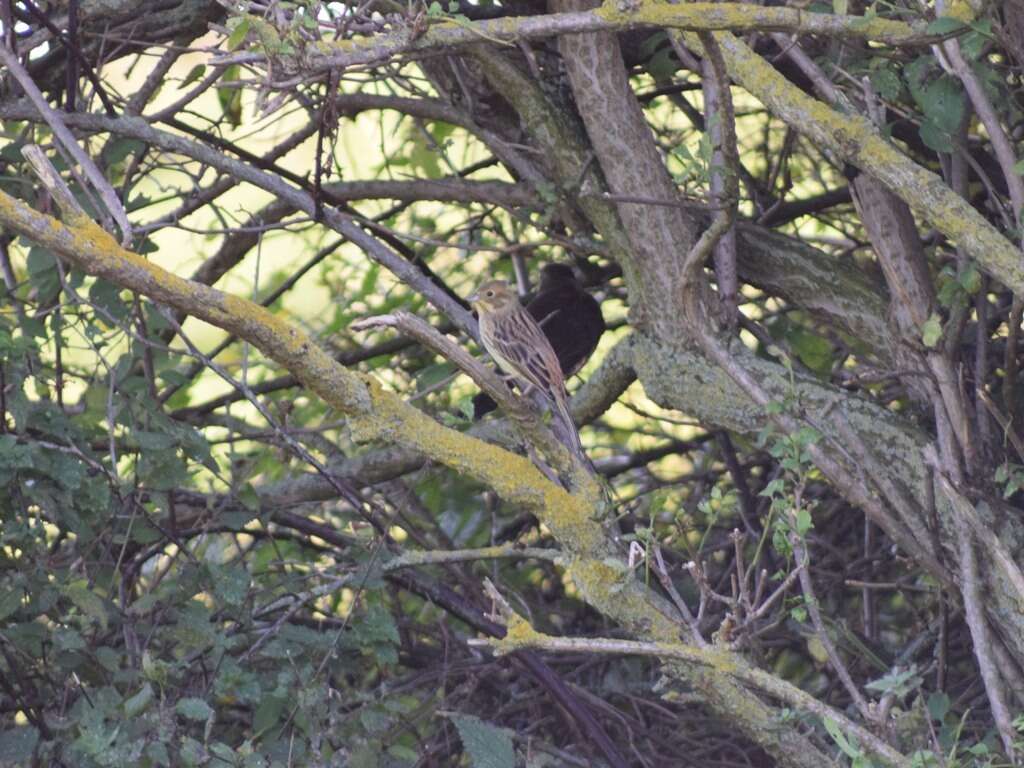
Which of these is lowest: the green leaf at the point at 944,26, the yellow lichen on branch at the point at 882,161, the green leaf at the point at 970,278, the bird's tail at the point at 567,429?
the bird's tail at the point at 567,429

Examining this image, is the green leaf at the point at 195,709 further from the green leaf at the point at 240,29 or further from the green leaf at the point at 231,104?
the green leaf at the point at 231,104

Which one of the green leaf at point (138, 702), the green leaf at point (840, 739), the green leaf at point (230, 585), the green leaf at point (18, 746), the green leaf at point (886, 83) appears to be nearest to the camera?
the green leaf at point (840, 739)

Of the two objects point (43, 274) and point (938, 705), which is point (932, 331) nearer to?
point (938, 705)

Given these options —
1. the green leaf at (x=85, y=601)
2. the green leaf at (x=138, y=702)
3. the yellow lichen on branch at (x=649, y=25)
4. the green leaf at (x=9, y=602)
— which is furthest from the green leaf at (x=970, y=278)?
the green leaf at (x=9, y=602)

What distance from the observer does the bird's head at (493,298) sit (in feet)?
17.9

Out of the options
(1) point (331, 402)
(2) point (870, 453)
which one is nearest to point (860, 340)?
(2) point (870, 453)

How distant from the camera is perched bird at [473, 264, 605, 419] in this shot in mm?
6000

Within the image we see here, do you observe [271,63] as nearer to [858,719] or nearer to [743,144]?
[858,719]

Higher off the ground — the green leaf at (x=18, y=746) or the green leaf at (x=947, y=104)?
the green leaf at (x=947, y=104)

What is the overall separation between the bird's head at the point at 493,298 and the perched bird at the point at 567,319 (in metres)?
0.27

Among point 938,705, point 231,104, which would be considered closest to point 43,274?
point 231,104

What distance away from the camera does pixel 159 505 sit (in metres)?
4.42

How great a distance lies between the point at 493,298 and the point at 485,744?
199 cm

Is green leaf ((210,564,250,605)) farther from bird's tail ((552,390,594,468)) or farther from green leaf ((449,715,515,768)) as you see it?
bird's tail ((552,390,594,468))
